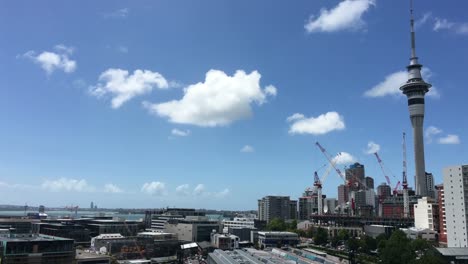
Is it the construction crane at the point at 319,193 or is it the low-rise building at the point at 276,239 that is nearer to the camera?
the low-rise building at the point at 276,239

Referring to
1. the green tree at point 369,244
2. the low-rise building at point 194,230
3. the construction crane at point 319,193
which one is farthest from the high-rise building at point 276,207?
the green tree at point 369,244

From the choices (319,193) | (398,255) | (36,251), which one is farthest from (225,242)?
(319,193)

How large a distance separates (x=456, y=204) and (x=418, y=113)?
69.7 metres

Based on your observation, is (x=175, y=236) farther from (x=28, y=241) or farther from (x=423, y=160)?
(x=423, y=160)

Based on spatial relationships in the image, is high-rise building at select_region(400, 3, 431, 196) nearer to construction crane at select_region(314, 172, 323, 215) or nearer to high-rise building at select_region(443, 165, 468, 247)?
construction crane at select_region(314, 172, 323, 215)

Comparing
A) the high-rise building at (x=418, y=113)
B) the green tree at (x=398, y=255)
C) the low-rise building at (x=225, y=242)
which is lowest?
the low-rise building at (x=225, y=242)

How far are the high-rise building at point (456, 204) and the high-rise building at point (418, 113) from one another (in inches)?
2476

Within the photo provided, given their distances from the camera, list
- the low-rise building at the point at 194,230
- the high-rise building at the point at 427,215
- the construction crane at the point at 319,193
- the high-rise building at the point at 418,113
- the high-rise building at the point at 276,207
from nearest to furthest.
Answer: the low-rise building at the point at 194,230 → the high-rise building at the point at 427,215 → the high-rise building at the point at 418,113 → the construction crane at the point at 319,193 → the high-rise building at the point at 276,207

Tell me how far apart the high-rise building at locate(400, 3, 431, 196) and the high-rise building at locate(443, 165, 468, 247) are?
62.9 meters

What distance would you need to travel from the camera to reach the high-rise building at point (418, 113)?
467 ft

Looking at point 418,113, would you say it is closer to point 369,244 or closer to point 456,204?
point 456,204

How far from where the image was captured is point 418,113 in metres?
143

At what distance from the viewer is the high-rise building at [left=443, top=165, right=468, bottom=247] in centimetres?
7800

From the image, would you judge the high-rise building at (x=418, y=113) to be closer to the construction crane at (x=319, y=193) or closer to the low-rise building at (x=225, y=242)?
the construction crane at (x=319, y=193)
